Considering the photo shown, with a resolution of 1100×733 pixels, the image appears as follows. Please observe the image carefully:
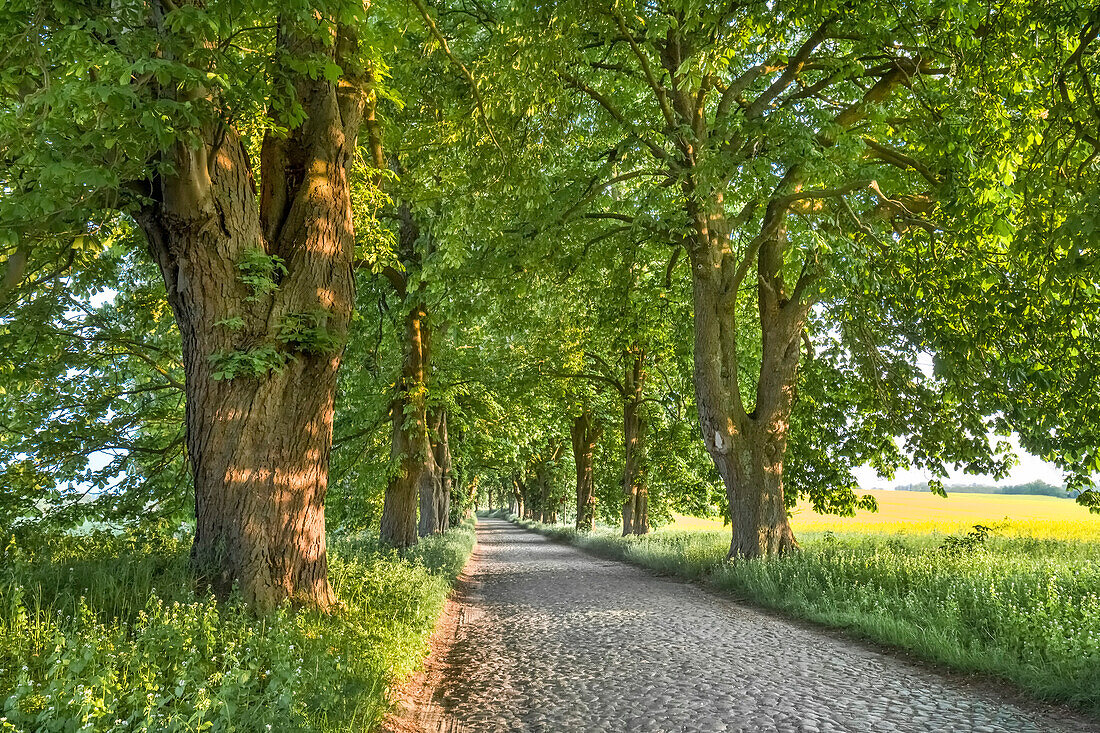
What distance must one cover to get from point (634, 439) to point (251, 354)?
18.8 m

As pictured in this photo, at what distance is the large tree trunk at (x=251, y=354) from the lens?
19.5 feet

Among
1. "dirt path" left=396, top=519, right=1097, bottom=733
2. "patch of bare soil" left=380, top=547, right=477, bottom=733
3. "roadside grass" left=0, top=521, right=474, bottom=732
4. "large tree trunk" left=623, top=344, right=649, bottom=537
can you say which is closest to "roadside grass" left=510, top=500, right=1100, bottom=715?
"dirt path" left=396, top=519, right=1097, bottom=733

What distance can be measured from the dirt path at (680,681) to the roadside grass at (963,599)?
0.37m

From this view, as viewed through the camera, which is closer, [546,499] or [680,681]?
[680,681]

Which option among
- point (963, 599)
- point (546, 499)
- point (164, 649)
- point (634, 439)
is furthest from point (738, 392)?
point (546, 499)

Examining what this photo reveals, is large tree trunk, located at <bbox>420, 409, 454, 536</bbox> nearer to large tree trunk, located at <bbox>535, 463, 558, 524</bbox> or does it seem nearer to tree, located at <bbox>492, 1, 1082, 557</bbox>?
tree, located at <bbox>492, 1, 1082, 557</bbox>

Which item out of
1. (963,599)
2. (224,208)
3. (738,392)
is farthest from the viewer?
(738,392)

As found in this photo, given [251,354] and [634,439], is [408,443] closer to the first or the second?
[251,354]

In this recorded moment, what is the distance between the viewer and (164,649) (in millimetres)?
4094

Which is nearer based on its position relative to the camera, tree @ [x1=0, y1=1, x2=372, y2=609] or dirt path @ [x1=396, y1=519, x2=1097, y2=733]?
tree @ [x1=0, y1=1, x2=372, y2=609]

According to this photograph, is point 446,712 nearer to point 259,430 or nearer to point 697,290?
point 259,430

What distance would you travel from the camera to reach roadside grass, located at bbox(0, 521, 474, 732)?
9.92 feet

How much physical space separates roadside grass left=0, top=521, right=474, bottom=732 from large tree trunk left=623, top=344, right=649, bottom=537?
55.1 ft

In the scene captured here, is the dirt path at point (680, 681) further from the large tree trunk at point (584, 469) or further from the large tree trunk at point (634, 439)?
the large tree trunk at point (584, 469)
